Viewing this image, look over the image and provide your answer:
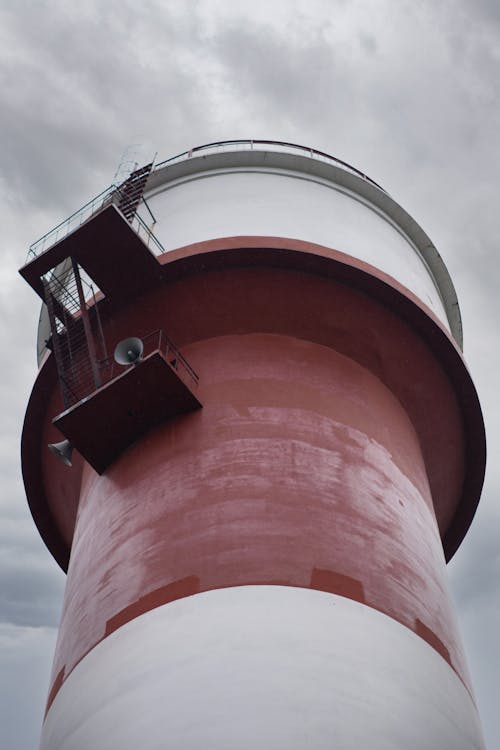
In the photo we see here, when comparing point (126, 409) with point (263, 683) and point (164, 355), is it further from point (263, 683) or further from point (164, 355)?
point (263, 683)

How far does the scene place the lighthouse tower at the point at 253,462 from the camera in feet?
21.2

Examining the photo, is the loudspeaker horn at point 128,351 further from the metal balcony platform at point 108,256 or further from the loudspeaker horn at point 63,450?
the loudspeaker horn at point 63,450

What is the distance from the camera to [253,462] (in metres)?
8.19

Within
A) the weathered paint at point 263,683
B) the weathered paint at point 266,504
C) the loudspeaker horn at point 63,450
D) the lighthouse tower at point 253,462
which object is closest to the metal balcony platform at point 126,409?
the lighthouse tower at point 253,462

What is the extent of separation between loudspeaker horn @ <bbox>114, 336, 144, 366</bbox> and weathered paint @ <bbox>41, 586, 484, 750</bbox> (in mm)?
3194

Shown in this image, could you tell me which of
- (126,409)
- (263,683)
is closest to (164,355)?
(126,409)

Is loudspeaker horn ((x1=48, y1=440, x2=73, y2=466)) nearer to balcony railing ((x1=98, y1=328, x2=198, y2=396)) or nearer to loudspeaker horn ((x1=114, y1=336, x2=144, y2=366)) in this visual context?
balcony railing ((x1=98, y1=328, x2=198, y2=396))

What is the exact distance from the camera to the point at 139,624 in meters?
7.16

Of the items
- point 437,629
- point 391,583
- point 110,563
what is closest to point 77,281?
point 110,563

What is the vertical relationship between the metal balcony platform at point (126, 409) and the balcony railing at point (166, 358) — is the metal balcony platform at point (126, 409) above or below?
below

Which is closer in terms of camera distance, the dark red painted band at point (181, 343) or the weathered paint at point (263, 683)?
the weathered paint at point (263, 683)

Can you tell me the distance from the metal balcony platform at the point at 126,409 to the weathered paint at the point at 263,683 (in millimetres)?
2640

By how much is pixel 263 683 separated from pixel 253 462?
256cm

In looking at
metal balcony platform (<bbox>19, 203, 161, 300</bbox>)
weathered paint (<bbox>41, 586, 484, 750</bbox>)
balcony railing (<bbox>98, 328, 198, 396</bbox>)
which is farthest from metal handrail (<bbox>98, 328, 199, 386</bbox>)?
weathered paint (<bbox>41, 586, 484, 750</bbox>)
